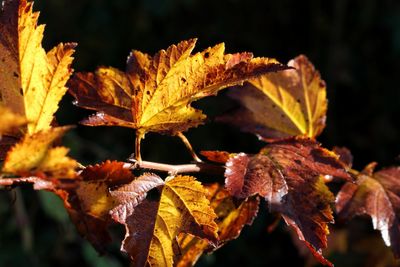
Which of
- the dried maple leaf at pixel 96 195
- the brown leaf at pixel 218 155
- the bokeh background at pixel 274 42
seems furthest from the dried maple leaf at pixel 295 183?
the bokeh background at pixel 274 42

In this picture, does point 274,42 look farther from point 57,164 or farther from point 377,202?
point 57,164

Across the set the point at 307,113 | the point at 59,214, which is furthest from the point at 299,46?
the point at 307,113

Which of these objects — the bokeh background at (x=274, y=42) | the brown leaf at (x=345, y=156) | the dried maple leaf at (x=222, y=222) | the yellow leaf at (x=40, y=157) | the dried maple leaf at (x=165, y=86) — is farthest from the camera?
the bokeh background at (x=274, y=42)

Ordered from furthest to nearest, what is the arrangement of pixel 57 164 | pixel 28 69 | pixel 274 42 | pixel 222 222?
pixel 274 42, pixel 222 222, pixel 28 69, pixel 57 164

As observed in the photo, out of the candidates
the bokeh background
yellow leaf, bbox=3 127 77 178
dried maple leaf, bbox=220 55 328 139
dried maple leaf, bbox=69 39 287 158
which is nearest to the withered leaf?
dried maple leaf, bbox=69 39 287 158

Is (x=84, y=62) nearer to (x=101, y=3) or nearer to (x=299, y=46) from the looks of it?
(x=101, y=3)

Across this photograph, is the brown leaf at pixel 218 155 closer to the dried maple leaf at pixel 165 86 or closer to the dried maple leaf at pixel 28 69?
the dried maple leaf at pixel 165 86

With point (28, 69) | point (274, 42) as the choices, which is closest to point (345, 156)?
point (28, 69)
